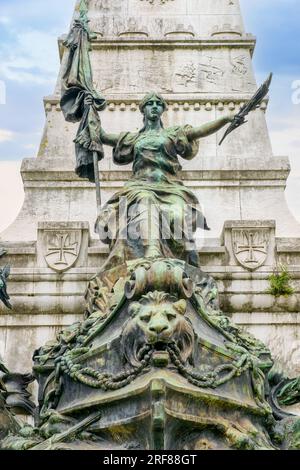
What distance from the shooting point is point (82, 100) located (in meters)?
16.3

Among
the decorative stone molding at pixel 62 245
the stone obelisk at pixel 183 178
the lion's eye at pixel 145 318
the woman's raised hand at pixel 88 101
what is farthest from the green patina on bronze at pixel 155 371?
the woman's raised hand at pixel 88 101

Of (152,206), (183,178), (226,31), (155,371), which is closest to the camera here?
(155,371)

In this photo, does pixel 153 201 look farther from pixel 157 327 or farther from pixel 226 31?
pixel 226 31

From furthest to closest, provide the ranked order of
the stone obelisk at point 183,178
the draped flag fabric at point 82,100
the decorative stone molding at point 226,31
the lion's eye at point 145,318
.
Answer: the decorative stone molding at point 226,31 < the stone obelisk at point 183,178 < the draped flag fabric at point 82,100 < the lion's eye at point 145,318

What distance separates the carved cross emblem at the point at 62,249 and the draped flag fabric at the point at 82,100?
3.40ft

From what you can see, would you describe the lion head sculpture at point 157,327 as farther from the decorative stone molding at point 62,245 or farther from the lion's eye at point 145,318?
the decorative stone molding at point 62,245

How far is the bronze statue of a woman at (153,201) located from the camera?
14258mm

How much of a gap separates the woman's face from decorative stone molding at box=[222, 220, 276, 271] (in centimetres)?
219

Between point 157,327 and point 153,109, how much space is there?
529 centimetres

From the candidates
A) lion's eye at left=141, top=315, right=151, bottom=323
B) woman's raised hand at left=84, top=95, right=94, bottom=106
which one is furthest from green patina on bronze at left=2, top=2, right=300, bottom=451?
woman's raised hand at left=84, top=95, right=94, bottom=106

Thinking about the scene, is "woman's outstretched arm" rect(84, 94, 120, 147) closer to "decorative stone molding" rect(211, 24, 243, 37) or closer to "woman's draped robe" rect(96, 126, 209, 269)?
"woman's draped robe" rect(96, 126, 209, 269)

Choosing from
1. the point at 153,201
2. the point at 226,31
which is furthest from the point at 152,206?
the point at 226,31

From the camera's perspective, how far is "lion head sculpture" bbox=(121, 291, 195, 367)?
11445 millimetres
